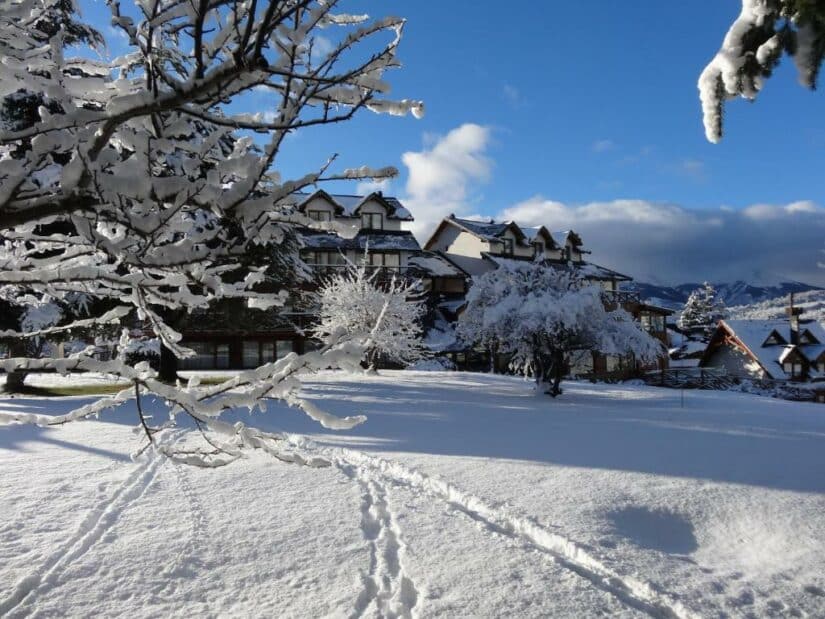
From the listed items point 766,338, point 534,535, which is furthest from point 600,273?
point 534,535

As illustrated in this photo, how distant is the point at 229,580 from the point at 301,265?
57.7 feet

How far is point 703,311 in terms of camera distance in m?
68.9

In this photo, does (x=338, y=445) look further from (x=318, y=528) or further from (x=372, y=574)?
(x=372, y=574)

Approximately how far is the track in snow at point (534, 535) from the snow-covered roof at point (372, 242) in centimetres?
2834

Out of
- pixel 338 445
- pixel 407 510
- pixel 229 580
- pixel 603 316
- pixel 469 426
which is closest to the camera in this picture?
pixel 229 580

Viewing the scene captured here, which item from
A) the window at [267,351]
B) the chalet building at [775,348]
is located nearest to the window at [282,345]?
the window at [267,351]

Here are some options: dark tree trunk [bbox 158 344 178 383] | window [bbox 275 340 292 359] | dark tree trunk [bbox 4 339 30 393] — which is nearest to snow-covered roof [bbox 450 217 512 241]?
window [bbox 275 340 292 359]

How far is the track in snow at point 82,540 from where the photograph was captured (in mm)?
4055

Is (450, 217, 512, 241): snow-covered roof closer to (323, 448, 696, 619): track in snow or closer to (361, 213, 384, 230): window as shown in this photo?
(361, 213, 384, 230): window

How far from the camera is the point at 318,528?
18.0 ft

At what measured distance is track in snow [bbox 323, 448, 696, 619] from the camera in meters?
4.18

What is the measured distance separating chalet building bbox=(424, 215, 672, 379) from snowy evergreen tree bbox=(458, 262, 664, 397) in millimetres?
20055

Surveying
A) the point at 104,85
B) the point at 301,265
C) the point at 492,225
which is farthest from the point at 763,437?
the point at 492,225

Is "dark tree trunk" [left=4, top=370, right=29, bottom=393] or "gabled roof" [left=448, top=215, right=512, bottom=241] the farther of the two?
"gabled roof" [left=448, top=215, right=512, bottom=241]
